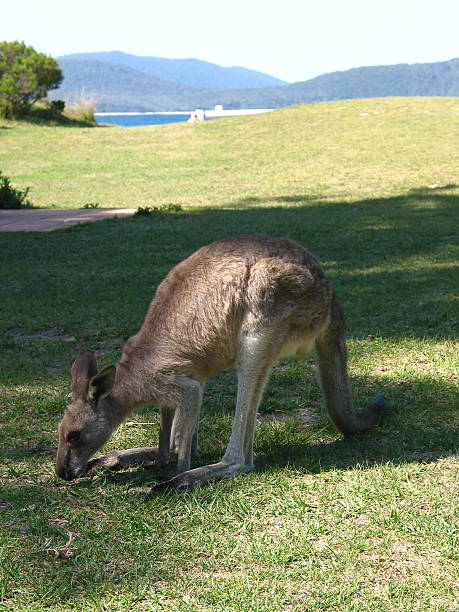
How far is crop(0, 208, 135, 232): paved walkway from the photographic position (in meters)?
10.7

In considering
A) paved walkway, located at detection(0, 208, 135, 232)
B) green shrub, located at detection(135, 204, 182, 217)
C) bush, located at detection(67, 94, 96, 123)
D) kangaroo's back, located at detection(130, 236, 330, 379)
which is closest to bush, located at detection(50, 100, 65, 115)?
bush, located at detection(67, 94, 96, 123)

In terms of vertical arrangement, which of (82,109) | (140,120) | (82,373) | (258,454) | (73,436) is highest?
(140,120)

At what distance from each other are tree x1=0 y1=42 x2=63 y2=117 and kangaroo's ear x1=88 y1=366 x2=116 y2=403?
2382cm

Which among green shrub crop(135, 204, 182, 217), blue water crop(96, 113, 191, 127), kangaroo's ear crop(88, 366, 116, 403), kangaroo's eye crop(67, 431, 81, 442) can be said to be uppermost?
blue water crop(96, 113, 191, 127)

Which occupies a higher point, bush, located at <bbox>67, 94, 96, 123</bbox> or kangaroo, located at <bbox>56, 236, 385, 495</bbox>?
bush, located at <bbox>67, 94, 96, 123</bbox>

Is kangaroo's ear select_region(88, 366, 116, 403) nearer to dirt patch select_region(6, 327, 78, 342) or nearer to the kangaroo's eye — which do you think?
the kangaroo's eye

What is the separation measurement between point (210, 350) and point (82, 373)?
533 mm

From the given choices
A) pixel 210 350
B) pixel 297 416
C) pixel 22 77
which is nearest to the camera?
pixel 210 350

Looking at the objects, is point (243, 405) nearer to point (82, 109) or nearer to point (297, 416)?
point (297, 416)

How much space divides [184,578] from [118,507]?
1.95 feet

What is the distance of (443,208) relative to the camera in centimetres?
1084

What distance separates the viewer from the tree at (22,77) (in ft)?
83.3

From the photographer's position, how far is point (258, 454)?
360 centimetres

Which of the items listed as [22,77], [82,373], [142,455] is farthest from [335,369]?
[22,77]
